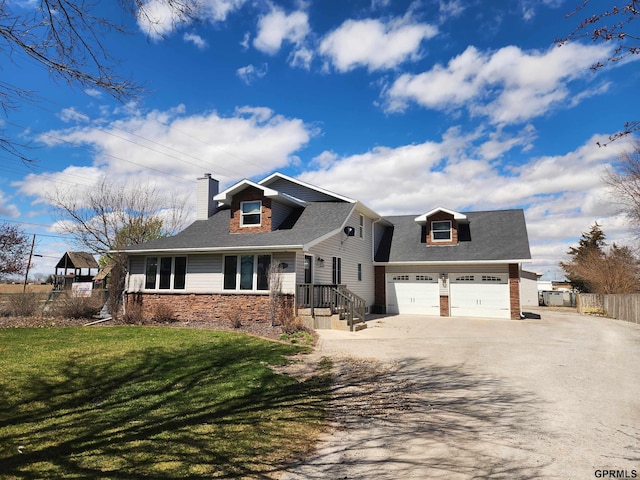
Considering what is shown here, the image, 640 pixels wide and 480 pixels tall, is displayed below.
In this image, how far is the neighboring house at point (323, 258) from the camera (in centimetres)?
1553

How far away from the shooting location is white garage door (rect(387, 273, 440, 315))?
20969 mm

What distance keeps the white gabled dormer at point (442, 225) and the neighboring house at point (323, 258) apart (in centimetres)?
6

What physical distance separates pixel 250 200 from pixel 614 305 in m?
20.6

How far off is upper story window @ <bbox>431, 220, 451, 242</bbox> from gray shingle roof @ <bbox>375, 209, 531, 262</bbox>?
567 millimetres

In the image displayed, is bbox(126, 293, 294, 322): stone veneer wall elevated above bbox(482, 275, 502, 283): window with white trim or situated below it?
below

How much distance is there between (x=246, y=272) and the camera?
15.9m

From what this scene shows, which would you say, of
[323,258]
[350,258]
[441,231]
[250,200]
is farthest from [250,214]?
[441,231]

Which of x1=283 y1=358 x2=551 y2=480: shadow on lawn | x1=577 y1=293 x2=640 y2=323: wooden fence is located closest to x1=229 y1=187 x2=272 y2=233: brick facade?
x1=283 y1=358 x2=551 y2=480: shadow on lawn

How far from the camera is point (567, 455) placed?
162 inches

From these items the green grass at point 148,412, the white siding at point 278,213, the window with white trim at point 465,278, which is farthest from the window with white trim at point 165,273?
the window with white trim at point 465,278

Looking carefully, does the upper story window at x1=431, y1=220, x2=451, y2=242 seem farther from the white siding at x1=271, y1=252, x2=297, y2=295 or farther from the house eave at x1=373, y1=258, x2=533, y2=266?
Result: the white siding at x1=271, y1=252, x2=297, y2=295

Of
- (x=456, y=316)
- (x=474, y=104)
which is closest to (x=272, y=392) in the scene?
(x=474, y=104)

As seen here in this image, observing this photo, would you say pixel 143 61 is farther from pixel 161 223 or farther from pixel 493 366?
pixel 161 223
